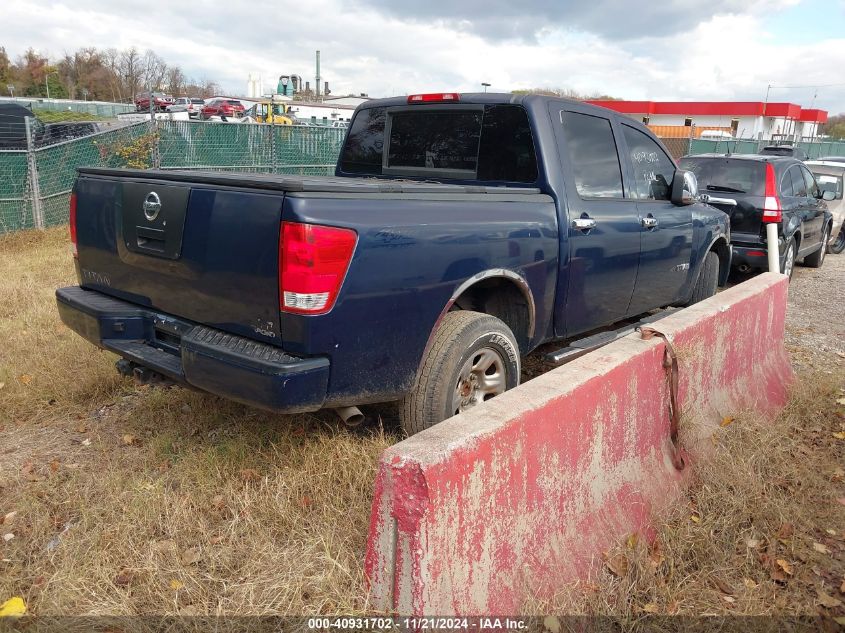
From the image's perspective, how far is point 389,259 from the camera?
2.94 metres

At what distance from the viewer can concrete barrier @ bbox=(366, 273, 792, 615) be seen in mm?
2191

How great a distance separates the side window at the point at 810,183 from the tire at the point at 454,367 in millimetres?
8456

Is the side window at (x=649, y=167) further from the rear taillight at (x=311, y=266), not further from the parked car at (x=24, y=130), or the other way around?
the parked car at (x=24, y=130)

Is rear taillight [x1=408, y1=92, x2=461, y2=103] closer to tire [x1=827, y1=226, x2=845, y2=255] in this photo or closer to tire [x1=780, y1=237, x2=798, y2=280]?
tire [x1=780, y1=237, x2=798, y2=280]

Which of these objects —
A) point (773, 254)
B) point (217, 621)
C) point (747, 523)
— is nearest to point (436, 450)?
point (217, 621)

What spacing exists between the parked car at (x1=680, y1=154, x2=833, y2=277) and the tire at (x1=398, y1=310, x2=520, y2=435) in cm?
609

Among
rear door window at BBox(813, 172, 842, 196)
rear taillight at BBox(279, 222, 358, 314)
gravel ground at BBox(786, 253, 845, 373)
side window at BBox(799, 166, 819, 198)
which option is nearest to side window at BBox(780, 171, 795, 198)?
side window at BBox(799, 166, 819, 198)

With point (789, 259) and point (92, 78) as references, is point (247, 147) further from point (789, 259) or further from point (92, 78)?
point (92, 78)

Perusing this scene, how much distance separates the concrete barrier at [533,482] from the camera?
2191 millimetres

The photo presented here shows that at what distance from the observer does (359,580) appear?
2.44m

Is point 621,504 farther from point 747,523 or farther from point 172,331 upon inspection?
point 172,331

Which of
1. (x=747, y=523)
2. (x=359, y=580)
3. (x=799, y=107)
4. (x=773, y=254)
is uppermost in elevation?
(x=799, y=107)

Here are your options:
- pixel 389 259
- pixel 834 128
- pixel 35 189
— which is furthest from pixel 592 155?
pixel 834 128

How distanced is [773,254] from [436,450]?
5855 millimetres
